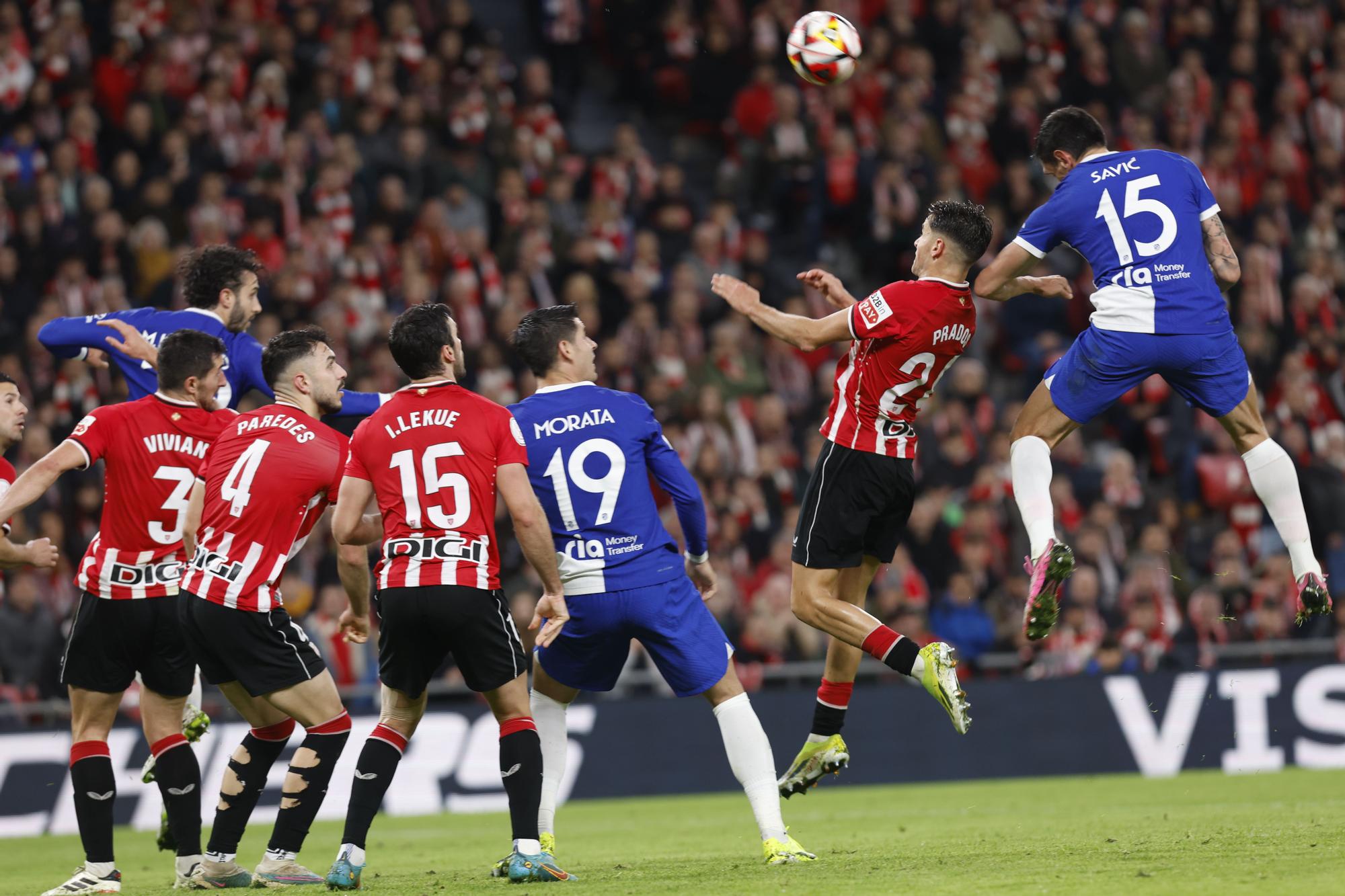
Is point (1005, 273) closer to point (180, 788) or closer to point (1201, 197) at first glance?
point (1201, 197)

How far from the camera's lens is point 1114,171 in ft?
28.0

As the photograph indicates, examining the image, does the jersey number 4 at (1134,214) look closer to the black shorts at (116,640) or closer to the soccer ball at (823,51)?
the soccer ball at (823,51)

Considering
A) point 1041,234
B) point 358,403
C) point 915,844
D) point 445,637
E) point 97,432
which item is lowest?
point 915,844

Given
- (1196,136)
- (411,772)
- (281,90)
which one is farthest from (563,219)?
(1196,136)

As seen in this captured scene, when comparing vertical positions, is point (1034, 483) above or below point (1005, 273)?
below

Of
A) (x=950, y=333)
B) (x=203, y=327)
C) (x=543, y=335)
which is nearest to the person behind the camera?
(x=543, y=335)

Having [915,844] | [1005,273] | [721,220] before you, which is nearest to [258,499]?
[1005,273]

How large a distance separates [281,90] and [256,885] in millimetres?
11685

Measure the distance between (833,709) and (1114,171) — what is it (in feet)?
10.7

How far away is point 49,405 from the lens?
48.7 feet

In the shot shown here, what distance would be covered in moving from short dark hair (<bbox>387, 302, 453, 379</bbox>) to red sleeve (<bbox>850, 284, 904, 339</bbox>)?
225 cm

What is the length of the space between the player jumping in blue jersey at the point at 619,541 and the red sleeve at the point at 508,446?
0.36 m

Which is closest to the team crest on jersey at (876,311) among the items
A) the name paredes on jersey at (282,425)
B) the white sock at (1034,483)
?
the white sock at (1034,483)

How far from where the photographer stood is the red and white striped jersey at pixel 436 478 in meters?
7.36
